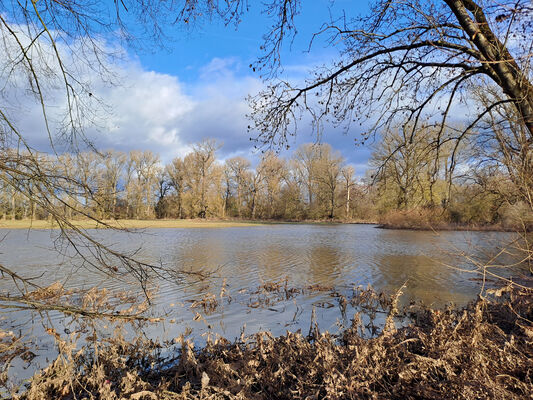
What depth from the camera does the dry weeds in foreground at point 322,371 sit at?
239 centimetres

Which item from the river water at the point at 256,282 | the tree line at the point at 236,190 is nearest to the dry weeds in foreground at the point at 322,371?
the river water at the point at 256,282

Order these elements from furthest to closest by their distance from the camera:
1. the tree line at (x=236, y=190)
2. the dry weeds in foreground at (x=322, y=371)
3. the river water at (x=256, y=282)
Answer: the tree line at (x=236, y=190), the river water at (x=256, y=282), the dry weeds in foreground at (x=322, y=371)

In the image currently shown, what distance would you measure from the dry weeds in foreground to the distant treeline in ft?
4.66

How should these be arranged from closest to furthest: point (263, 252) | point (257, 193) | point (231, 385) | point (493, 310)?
1. point (231, 385)
2. point (493, 310)
3. point (263, 252)
4. point (257, 193)

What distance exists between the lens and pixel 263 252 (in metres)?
14.7

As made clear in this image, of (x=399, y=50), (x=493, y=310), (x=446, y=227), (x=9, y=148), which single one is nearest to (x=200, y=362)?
(x=9, y=148)

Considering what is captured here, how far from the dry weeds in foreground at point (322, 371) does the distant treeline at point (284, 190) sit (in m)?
1.42

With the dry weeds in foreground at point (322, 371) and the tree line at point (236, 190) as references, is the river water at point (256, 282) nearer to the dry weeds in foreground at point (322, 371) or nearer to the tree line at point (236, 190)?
the dry weeds in foreground at point (322, 371)

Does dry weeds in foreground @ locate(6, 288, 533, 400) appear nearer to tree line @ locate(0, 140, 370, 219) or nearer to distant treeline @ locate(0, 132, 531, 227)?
distant treeline @ locate(0, 132, 531, 227)

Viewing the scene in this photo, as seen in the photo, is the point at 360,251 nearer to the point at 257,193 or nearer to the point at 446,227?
the point at 446,227

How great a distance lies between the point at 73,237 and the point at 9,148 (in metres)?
0.92

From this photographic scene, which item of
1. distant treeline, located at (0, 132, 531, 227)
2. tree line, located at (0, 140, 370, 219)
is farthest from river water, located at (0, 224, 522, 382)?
tree line, located at (0, 140, 370, 219)

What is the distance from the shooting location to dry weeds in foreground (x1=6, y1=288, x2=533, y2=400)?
2387 millimetres

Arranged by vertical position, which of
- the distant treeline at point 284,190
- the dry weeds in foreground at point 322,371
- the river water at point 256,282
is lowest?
the river water at point 256,282
